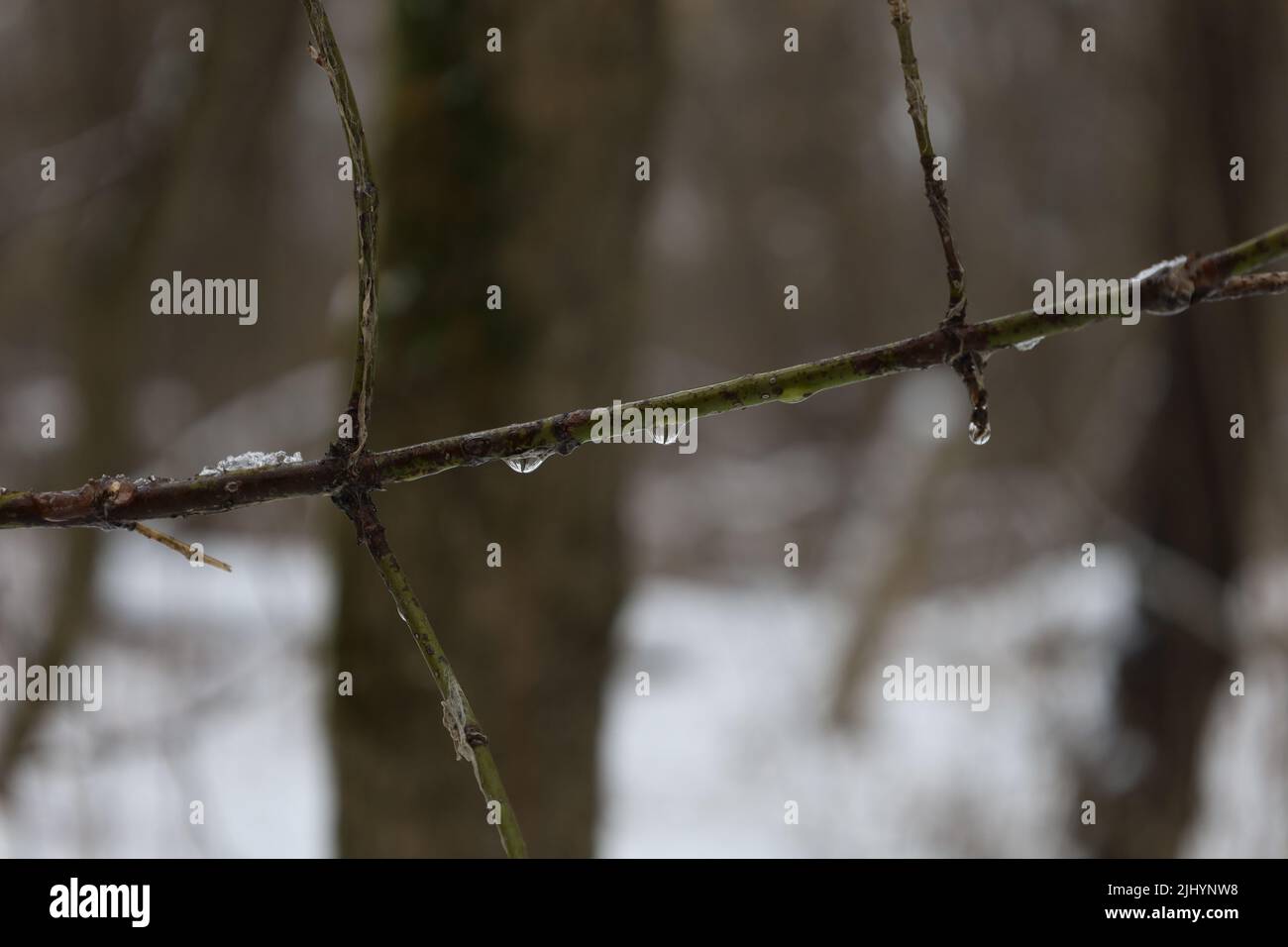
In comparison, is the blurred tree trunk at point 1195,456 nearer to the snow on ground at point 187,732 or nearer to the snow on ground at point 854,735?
the snow on ground at point 854,735

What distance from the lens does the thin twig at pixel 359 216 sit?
506mm

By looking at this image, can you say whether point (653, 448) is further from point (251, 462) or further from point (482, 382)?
point (251, 462)

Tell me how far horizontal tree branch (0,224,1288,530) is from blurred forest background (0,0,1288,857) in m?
1.59

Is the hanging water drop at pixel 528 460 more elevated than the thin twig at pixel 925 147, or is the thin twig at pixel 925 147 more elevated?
the thin twig at pixel 925 147

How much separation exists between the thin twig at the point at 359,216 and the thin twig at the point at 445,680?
4cm

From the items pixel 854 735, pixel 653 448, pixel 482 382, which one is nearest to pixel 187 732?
pixel 482 382

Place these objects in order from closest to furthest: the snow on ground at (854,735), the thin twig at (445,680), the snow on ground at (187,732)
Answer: the thin twig at (445,680), the snow on ground at (187,732), the snow on ground at (854,735)

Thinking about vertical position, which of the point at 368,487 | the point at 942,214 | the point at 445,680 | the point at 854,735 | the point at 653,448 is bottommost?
the point at 854,735

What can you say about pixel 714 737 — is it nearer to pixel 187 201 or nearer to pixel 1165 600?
pixel 1165 600

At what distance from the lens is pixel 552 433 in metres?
0.55

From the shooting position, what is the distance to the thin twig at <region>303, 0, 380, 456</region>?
506 millimetres

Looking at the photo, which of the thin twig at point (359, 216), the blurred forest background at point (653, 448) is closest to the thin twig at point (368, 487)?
the thin twig at point (359, 216)

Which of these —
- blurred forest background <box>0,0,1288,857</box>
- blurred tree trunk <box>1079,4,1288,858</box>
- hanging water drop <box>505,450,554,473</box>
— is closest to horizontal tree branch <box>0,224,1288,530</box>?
hanging water drop <box>505,450,554,473</box>

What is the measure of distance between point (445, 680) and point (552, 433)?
139 mm
